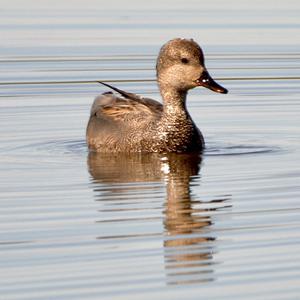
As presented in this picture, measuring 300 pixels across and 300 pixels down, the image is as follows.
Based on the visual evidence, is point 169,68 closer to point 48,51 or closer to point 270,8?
point 48,51

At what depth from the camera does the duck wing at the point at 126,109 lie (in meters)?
15.8

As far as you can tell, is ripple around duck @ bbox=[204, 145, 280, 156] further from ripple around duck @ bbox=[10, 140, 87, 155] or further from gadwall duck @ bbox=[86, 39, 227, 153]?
ripple around duck @ bbox=[10, 140, 87, 155]

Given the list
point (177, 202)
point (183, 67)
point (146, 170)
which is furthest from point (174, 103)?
point (177, 202)

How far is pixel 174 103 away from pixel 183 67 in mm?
532

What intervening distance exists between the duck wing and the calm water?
47 cm

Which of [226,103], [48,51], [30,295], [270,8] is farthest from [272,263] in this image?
[270,8]

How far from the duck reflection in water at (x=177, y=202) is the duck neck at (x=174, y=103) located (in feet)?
2.14

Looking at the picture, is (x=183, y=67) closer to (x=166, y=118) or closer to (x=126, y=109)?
(x=166, y=118)

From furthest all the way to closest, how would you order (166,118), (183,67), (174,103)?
(174,103) < (166,118) < (183,67)

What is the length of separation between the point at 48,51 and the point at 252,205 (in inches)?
420

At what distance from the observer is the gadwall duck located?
50.3 ft

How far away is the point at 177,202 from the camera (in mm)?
12219

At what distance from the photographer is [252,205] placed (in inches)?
465

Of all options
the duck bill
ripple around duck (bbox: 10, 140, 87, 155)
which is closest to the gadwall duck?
the duck bill
